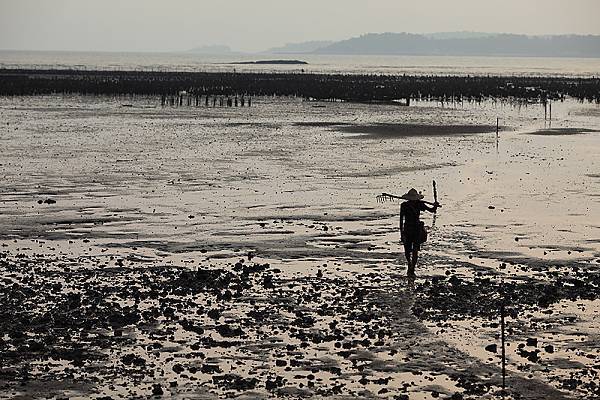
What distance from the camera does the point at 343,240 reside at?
21.5 metres

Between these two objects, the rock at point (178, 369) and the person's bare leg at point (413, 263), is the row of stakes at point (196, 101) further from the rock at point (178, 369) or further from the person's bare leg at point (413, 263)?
the rock at point (178, 369)

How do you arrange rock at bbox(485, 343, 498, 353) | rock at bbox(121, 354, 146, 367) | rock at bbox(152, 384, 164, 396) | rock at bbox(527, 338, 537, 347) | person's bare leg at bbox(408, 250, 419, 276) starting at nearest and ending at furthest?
1. rock at bbox(152, 384, 164, 396)
2. rock at bbox(121, 354, 146, 367)
3. rock at bbox(485, 343, 498, 353)
4. rock at bbox(527, 338, 537, 347)
5. person's bare leg at bbox(408, 250, 419, 276)

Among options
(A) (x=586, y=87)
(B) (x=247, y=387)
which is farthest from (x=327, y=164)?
(A) (x=586, y=87)

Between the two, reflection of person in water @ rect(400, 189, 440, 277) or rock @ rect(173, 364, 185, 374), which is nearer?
rock @ rect(173, 364, 185, 374)

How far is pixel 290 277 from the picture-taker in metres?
17.8

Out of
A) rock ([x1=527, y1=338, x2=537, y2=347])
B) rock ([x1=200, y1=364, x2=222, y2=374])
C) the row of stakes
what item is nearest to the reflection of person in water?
rock ([x1=527, y1=338, x2=537, y2=347])

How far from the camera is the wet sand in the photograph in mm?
12273

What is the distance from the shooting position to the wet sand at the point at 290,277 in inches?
483

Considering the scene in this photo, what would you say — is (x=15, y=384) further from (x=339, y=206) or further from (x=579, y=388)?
(x=339, y=206)

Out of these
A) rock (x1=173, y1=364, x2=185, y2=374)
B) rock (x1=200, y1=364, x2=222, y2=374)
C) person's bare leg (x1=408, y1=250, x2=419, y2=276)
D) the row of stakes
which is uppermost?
the row of stakes

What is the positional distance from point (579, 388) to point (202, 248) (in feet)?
34.3

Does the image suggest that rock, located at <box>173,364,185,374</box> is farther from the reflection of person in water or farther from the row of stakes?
the row of stakes

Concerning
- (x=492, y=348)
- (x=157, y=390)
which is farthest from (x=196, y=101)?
(x=157, y=390)

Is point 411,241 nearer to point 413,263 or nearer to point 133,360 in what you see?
point 413,263
